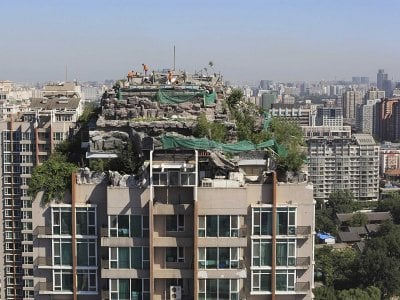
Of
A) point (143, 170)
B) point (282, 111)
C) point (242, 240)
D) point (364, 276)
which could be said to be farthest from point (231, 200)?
point (282, 111)

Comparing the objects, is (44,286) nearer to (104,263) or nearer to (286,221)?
(104,263)

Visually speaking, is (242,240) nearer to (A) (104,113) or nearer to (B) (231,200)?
(B) (231,200)

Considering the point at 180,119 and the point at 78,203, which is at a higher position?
the point at 180,119

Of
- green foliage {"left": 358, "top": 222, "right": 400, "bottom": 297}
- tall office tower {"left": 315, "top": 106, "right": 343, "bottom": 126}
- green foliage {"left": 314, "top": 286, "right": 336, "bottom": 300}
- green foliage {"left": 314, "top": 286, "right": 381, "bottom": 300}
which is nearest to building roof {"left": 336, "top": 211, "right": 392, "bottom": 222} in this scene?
green foliage {"left": 358, "top": 222, "right": 400, "bottom": 297}

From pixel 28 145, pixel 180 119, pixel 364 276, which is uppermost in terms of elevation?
pixel 180 119

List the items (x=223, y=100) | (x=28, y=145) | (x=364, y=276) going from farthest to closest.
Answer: (x=364, y=276) → (x=28, y=145) → (x=223, y=100)

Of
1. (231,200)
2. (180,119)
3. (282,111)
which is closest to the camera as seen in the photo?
(231,200)

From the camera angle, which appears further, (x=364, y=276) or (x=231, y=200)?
(x=364, y=276)
